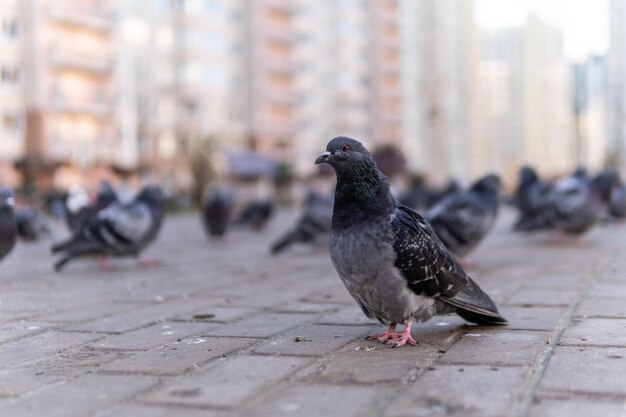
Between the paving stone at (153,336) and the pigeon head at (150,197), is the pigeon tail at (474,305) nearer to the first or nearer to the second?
the paving stone at (153,336)

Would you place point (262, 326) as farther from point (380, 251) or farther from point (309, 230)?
point (309, 230)

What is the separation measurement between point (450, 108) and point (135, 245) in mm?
81433

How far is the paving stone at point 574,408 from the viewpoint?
2852mm

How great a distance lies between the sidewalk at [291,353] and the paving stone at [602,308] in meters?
0.01

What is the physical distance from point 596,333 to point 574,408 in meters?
1.63

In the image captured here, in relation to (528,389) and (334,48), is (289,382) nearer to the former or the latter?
(528,389)

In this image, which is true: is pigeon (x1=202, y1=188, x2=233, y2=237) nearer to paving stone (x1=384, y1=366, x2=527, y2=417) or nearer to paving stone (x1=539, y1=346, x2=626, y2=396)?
paving stone (x1=539, y1=346, x2=626, y2=396)

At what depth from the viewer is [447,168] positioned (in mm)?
86312

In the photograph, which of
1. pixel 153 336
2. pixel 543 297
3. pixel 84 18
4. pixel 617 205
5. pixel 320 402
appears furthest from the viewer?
pixel 84 18

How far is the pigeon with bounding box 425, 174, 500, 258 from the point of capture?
27.7ft

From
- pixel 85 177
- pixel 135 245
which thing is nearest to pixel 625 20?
pixel 85 177

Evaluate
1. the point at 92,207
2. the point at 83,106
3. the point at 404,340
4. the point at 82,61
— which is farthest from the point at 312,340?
Result: the point at 82,61

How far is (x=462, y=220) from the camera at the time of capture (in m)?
8.52

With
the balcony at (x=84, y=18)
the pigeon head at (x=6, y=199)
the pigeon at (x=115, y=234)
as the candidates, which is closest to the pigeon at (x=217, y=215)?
the pigeon at (x=115, y=234)
